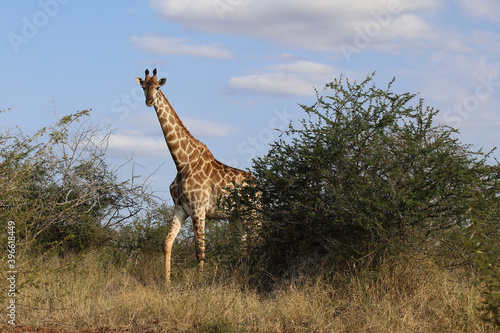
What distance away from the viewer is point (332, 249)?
27.1 ft

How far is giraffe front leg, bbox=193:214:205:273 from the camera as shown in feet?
31.1

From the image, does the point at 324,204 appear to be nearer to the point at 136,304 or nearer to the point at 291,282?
the point at 291,282

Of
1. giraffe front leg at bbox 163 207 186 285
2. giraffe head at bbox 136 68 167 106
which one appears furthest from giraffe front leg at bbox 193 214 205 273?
giraffe head at bbox 136 68 167 106

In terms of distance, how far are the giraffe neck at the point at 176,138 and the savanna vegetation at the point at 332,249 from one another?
189 cm

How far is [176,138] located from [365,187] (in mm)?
4750

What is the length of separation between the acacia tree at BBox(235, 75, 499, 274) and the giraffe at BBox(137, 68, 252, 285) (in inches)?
74.2

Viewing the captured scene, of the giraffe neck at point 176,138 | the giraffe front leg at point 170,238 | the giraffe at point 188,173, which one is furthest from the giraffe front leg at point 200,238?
the giraffe neck at point 176,138

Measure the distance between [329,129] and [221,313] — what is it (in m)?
3.22

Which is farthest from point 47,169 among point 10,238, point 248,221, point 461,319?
point 461,319

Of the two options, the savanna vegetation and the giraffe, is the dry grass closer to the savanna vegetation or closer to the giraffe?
the savanna vegetation

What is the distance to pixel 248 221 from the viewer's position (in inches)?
348

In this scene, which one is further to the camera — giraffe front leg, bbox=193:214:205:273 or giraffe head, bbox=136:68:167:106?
giraffe head, bbox=136:68:167:106

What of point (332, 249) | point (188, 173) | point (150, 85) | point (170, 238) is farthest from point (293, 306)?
point (150, 85)

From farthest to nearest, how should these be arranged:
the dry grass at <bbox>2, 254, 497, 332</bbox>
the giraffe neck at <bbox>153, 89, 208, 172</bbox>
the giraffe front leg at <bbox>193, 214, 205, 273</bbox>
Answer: the giraffe neck at <bbox>153, 89, 208, 172</bbox>
the giraffe front leg at <bbox>193, 214, 205, 273</bbox>
the dry grass at <bbox>2, 254, 497, 332</bbox>
